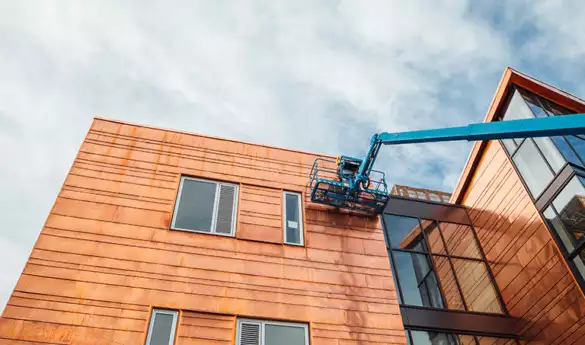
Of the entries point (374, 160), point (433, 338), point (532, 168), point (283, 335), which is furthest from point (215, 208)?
point (532, 168)

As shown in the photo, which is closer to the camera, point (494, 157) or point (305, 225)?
point (305, 225)

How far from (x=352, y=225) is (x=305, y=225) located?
1.08 m

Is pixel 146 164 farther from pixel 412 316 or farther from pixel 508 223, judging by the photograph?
pixel 508 223

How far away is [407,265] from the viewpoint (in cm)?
1234

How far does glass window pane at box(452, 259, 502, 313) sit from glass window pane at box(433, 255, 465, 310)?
35 centimetres

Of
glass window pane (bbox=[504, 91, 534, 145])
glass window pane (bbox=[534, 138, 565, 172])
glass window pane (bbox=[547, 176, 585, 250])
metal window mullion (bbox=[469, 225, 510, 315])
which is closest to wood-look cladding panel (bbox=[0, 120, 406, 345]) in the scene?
glass window pane (bbox=[547, 176, 585, 250])

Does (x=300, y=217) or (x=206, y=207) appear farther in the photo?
(x=300, y=217)

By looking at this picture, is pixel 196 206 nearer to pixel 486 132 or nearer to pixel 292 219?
pixel 292 219

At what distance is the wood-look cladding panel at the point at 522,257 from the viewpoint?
34.1 ft

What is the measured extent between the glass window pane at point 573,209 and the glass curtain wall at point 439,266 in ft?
8.99

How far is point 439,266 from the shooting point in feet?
41.8

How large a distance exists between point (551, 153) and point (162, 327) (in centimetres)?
998

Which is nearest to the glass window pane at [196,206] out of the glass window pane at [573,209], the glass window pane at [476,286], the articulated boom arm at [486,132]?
the articulated boom arm at [486,132]

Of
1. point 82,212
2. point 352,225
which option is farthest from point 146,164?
point 352,225
